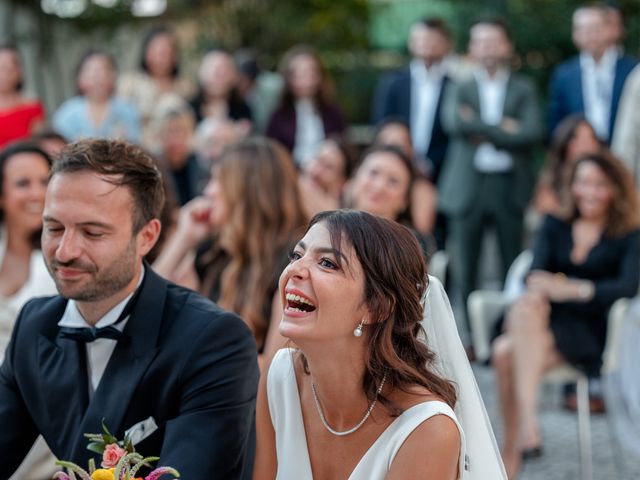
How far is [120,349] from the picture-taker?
111 inches

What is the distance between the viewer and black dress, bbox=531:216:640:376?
18.2ft

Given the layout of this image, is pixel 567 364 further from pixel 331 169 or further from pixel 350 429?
pixel 350 429

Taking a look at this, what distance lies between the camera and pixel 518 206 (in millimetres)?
8016

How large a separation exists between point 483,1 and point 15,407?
32.2ft

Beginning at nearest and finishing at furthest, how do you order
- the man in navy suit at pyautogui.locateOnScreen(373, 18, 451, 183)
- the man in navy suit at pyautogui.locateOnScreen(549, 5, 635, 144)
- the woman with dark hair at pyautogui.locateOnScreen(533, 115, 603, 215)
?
the woman with dark hair at pyautogui.locateOnScreen(533, 115, 603, 215) < the man in navy suit at pyautogui.locateOnScreen(549, 5, 635, 144) < the man in navy suit at pyautogui.locateOnScreen(373, 18, 451, 183)

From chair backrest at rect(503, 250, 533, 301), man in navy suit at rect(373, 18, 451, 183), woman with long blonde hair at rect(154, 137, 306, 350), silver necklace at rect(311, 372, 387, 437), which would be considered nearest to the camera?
silver necklace at rect(311, 372, 387, 437)

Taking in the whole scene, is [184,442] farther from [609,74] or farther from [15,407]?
[609,74]

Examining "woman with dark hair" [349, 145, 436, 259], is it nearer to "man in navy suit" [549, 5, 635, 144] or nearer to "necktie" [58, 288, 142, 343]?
"man in navy suit" [549, 5, 635, 144]

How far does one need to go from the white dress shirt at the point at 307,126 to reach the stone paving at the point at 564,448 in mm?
2605

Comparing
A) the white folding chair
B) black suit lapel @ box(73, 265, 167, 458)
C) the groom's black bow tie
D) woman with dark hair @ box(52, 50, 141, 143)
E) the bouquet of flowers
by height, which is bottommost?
the white folding chair

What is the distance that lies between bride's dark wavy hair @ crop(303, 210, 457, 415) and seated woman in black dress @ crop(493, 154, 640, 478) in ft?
9.44

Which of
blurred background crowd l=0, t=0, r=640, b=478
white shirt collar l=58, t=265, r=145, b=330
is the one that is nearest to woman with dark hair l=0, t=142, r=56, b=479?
blurred background crowd l=0, t=0, r=640, b=478

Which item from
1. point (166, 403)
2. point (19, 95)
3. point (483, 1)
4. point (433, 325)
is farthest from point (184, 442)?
point (483, 1)

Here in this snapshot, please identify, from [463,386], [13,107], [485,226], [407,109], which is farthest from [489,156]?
[463,386]
